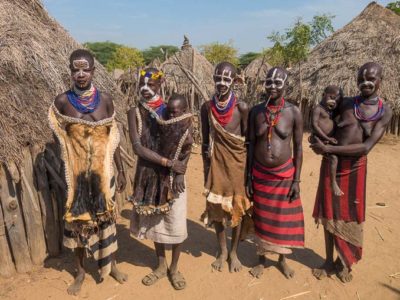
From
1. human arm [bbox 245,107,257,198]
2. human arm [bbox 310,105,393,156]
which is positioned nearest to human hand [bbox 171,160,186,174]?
human arm [bbox 245,107,257,198]

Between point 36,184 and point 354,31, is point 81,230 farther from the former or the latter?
point 354,31

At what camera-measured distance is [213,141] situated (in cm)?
329

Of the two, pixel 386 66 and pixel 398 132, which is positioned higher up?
pixel 386 66

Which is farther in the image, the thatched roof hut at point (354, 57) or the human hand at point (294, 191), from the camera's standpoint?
the thatched roof hut at point (354, 57)

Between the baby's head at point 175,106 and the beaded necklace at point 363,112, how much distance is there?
152 cm

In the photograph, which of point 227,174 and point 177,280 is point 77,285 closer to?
point 177,280

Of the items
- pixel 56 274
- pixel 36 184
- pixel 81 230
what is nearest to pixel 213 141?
pixel 81 230

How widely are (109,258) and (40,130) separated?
1521mm

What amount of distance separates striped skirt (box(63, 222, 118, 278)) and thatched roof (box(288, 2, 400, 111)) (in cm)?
899

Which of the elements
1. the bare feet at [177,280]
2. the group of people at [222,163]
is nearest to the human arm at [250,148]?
the group of people at [222,163]

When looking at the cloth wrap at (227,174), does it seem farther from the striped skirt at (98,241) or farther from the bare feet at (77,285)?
the bare feet at (77,285)

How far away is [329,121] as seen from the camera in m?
3.17

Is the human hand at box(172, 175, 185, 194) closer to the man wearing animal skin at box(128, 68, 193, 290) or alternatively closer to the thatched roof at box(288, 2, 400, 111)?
the man wearing animal skin at box(128, 68, 193, 290)

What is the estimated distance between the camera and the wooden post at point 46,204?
3398 millimetres
